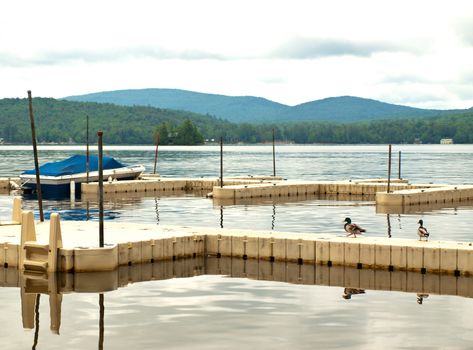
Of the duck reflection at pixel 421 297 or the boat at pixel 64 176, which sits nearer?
the duck reflection at pixel 421 297

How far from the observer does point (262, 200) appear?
228ft

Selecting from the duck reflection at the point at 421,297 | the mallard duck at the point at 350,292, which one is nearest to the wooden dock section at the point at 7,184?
the mallard duck at the point at 350,292

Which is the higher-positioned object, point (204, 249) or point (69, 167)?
point (69, 167)

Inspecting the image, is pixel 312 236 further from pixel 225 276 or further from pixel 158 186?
pixel 158 186

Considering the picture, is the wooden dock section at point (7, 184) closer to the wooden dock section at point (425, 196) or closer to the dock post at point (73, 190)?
the dock post at point (73, 190)

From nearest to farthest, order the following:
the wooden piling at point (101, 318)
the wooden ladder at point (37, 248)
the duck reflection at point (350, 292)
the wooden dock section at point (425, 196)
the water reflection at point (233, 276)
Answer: the wooden piling at point (101, 318) → the water reflection at point (233, 276) → the duck reflection at point (350, 292) → the wooden ladder at point (37, 248) → the wooden dock section at point (425, 196)

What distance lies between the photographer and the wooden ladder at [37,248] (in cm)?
3022

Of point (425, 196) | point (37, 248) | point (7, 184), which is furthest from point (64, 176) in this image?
point (37, 248)

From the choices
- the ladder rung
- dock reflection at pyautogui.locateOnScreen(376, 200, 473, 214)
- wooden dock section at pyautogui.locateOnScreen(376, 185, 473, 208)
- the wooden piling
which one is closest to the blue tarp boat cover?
wooden dock section at pyautogui.locateOnScreen(376, 185, 473, 208)

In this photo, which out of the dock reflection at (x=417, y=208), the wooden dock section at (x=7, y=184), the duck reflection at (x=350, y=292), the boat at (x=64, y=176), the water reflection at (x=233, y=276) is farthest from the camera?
the wooden dock section at (x=7, y=184)

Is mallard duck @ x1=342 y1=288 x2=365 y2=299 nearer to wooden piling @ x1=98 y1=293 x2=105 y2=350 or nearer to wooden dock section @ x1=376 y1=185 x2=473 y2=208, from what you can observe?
wooden piling @ x1=98 y1=293 x2=105 y2=350

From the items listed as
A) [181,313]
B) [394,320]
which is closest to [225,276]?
[181,313]

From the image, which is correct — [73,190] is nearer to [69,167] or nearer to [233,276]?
[69,167]

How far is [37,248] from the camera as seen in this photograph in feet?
102
